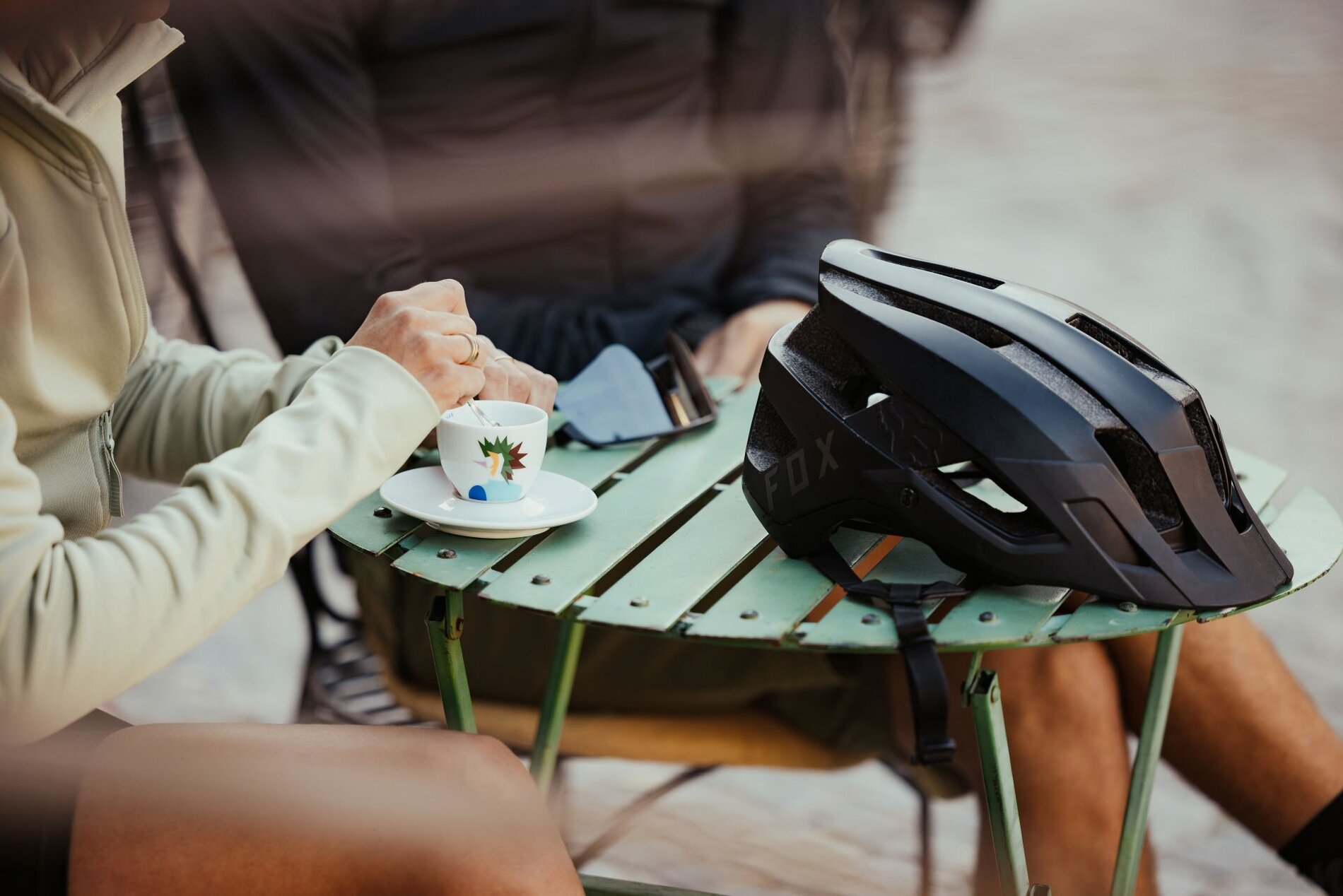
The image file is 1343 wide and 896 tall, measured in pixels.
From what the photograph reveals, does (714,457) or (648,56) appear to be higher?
(648,56)

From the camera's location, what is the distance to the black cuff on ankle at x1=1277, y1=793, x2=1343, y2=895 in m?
1.23

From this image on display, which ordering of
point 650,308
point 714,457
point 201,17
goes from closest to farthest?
1. point 714,457
2. point 201,17
3. point 650,308

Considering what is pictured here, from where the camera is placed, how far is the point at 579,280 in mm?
1760

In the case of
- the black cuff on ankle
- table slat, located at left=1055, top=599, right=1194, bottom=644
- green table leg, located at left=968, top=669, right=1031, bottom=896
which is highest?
table slat, located at left=1055, top=599, right=1194, bottom=644

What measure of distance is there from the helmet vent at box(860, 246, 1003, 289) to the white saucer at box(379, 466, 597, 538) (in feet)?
0.99

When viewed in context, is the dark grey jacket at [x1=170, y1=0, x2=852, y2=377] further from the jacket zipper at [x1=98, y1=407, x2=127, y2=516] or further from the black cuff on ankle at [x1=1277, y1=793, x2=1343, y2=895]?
the black cuff on ankle at [x1=1277, y1=793, x2=1343, y2=895]

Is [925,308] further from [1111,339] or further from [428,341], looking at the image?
[428,341]

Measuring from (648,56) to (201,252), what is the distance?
0.65 meters

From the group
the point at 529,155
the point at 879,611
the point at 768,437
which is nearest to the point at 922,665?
the point at 879,611

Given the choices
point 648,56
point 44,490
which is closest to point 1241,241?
point 648,56

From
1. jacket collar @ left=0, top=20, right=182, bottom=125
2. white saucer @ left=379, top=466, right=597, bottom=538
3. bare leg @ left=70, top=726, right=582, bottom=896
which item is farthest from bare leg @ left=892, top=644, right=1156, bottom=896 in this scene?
jacket collar @ left=0, top=20, right=182, bottom=125

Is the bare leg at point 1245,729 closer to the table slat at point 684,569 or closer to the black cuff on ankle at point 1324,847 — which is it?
the black cuff on ankle at point 1324,847

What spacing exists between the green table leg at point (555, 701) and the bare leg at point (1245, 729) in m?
0.55

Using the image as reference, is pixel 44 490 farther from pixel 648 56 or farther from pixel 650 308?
pixel 648 56
